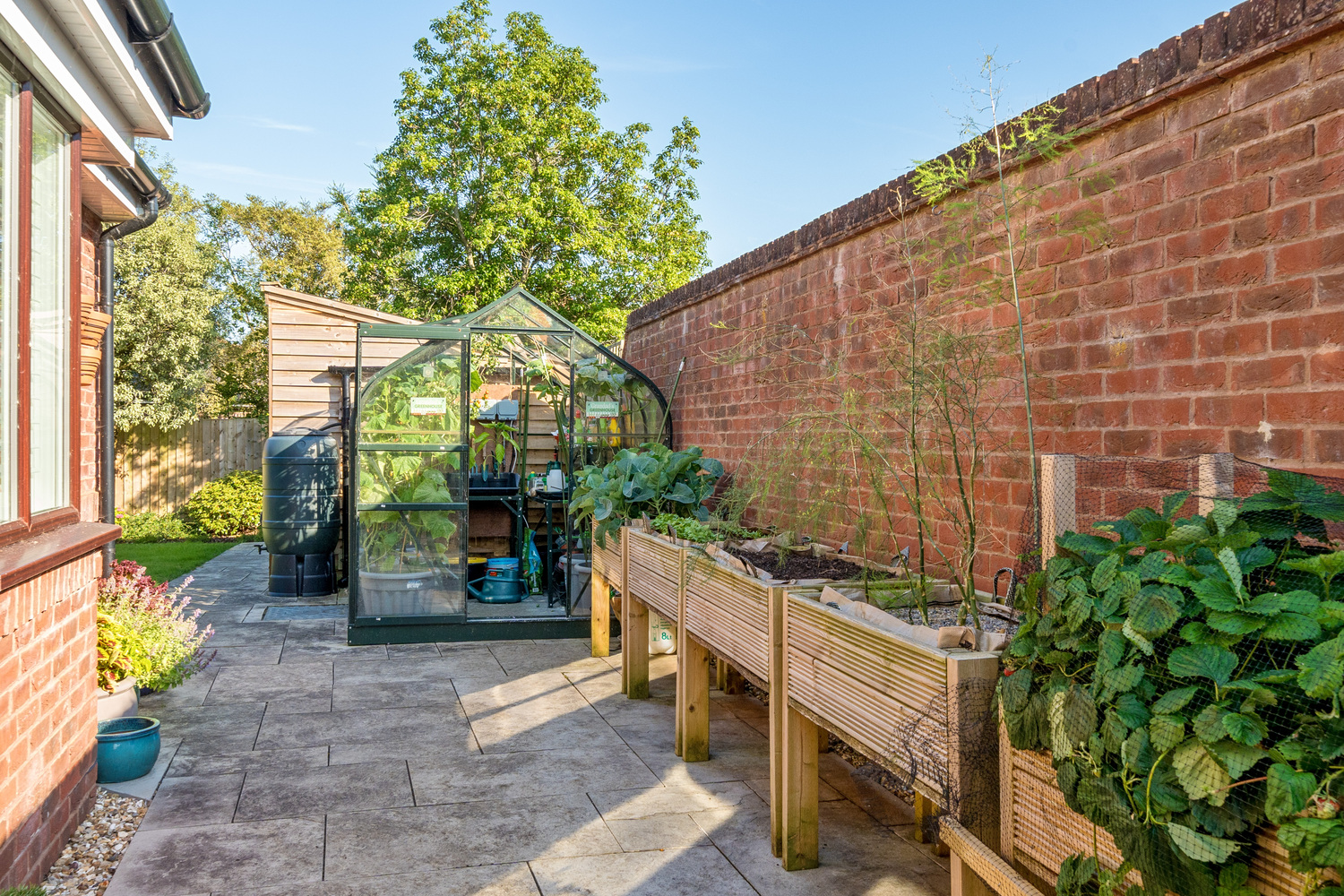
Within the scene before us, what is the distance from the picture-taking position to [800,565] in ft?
12.8

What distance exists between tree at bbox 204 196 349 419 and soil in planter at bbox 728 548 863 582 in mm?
17721

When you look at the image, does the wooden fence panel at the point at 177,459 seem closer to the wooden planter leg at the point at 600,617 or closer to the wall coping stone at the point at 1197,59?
the wooden planter leg at the point at 600,617

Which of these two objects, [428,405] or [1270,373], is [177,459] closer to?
[428,405]

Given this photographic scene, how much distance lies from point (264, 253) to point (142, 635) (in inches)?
720

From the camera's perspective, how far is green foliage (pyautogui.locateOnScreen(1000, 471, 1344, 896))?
50.9 inches

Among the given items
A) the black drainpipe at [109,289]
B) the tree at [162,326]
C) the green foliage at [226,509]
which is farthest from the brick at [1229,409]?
the tree at [162,326]

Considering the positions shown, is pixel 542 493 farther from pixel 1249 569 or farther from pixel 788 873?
pixel 1249 569

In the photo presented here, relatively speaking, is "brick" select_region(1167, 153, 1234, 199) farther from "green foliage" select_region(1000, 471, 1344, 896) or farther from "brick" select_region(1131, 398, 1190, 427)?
"green foliage" select_region(1000, 471, 1344, 896)

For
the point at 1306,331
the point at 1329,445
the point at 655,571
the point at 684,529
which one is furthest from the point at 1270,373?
the point at 655,571

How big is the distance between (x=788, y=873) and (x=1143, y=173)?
237cm

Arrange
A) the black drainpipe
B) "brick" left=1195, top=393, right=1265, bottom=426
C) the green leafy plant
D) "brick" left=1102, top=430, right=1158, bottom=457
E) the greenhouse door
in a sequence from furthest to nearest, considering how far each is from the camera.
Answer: the greenhouse door
the black drainpipe
the green leafy plant
"brick" left=1102, top=430, right=1158, bottom=457
"brick" left=1195, top=393, right=1265, bottom=426

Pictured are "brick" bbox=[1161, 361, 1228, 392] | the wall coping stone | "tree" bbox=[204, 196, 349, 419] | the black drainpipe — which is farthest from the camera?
"tree" bbox=[204, 196, 349, 419]

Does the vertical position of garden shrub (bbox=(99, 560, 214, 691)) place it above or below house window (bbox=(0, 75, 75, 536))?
below

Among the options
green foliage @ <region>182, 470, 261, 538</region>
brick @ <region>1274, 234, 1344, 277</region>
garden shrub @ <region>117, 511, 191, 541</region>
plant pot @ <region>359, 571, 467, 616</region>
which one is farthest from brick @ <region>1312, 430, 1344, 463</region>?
garden shrub @ <region>117, 511, 191, 541</region>
